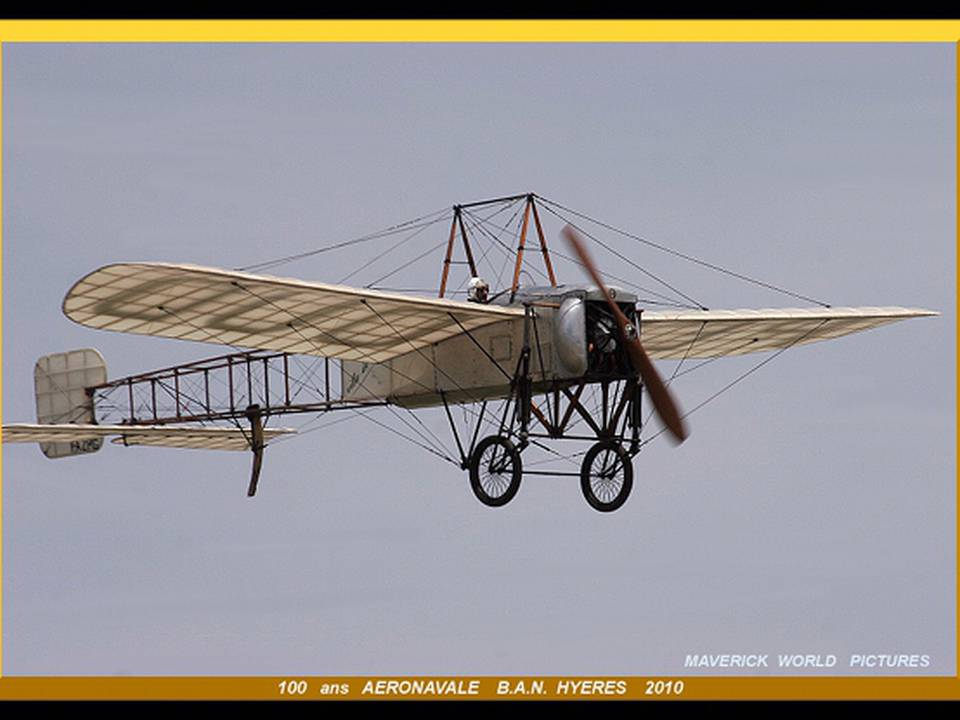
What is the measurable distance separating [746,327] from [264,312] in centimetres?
857

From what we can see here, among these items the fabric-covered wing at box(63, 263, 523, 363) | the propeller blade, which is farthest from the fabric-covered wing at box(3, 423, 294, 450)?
the propeller blade

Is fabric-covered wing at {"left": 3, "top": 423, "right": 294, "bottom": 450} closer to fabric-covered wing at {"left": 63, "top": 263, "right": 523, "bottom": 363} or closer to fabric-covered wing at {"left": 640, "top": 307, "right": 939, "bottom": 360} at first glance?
fabric-covered wing at {"left": 63, "top": 263, "right": 523, "bottom": 363}

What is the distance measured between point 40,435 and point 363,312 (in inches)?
302

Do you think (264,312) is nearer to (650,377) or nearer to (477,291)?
(477,291)

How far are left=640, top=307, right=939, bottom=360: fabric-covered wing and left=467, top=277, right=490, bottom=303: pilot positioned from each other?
265 cm

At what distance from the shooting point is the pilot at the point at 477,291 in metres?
33.8

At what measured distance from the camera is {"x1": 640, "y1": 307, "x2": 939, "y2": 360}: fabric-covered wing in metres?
35.8

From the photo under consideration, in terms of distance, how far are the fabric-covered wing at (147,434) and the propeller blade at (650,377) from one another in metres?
9.09

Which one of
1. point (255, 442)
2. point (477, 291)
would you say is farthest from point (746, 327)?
point (255, 442)

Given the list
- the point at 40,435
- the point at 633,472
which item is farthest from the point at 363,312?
the point at 40,435

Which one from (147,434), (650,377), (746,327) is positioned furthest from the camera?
(147,434)

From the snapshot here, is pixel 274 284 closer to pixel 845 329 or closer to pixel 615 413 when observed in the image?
pixel 615 413

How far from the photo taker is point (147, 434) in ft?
127

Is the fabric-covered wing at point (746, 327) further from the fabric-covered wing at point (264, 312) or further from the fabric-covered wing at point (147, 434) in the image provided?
the fabric-covered wing at point (147, 434)
